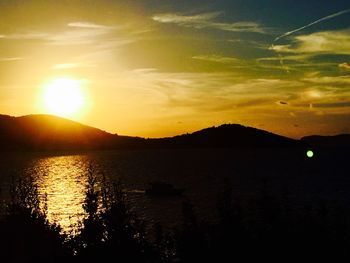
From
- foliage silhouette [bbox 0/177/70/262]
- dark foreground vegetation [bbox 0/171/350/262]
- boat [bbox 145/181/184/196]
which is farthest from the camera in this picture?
boat [bbox 145/181/184/196]

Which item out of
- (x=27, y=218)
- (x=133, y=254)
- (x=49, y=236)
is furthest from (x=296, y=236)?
(x=27, y=218)

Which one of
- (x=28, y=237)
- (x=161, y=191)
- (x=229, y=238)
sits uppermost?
(x=229, y=238)

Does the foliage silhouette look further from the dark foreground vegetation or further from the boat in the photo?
the boat

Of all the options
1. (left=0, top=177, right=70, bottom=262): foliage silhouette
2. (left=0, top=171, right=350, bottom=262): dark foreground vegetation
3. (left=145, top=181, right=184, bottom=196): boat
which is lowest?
(left=145, top=181, right=184, bottom=196): boat

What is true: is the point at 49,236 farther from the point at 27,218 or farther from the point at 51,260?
the point at 51,260

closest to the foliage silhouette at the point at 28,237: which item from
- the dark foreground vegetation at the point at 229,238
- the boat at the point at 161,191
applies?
the dark foreground vegetation at the point at 229,238

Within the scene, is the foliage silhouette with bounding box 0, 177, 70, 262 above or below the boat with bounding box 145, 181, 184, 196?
above

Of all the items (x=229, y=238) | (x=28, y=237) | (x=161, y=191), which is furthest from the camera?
(x=161, y=191)

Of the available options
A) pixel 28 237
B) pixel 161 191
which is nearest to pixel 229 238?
pixel 28 237

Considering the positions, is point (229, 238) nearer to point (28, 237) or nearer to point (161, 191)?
point (28, 237)

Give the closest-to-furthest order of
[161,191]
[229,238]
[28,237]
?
1. [229,238]
2. [28,237]
3. [161,191]

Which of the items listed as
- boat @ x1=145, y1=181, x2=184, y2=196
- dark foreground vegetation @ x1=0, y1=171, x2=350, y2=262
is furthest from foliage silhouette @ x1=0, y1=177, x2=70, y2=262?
boat @ x1=145, y1=181, x2=184, y2=196

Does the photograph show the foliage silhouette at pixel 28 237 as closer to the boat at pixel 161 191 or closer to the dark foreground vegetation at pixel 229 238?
Answer: the dark foreground vegetation at pixel 229 238

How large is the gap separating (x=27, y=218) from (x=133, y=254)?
25610 mm
